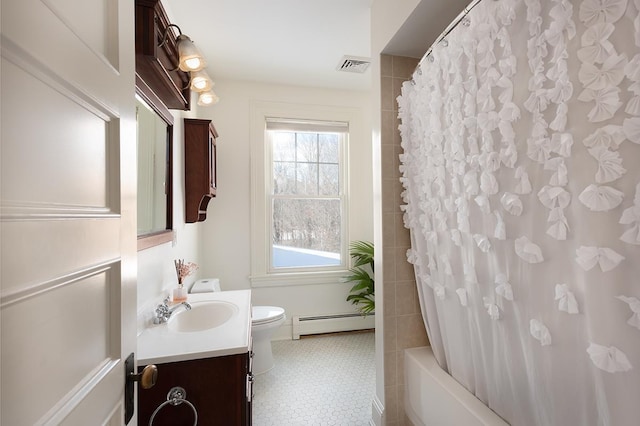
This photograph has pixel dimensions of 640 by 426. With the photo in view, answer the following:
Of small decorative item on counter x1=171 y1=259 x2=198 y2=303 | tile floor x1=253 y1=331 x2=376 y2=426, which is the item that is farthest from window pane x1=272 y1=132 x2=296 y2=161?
tile floor x1=253 y1=331 x2=376 y2=426

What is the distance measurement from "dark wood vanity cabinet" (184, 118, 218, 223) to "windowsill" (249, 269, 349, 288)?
98 cm

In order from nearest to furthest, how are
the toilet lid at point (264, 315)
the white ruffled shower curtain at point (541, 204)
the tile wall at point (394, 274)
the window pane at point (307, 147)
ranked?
the white ruffled shower curtain at point (541, 204), the tile wall at point (394, 274), the toilet lid at point (264, 315), the window pane at point (307, 147)

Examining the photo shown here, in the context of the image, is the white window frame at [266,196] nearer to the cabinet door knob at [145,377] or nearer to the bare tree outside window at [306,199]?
the bare tree outside window at [306,199]

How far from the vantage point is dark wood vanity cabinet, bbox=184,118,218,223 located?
2.22 m

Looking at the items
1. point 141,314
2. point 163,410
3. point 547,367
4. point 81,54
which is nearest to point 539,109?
point 547,367

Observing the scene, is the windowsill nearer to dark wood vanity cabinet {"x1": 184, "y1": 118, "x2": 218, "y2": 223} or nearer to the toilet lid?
the toilet lid

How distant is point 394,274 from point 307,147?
1880mm

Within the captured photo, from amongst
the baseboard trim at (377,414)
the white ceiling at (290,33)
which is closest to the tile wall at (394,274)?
the baseboard trim at (377,414)

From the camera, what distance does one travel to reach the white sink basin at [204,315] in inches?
64.7

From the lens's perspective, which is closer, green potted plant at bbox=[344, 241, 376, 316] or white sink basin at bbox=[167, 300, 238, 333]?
white sink basin at bbox=[167, 300, 238, 333]

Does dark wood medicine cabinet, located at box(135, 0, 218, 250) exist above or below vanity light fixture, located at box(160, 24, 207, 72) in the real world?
below

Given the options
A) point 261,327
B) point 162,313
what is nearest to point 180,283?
point 162,313

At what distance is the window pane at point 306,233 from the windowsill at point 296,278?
103mm

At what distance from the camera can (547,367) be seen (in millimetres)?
855
